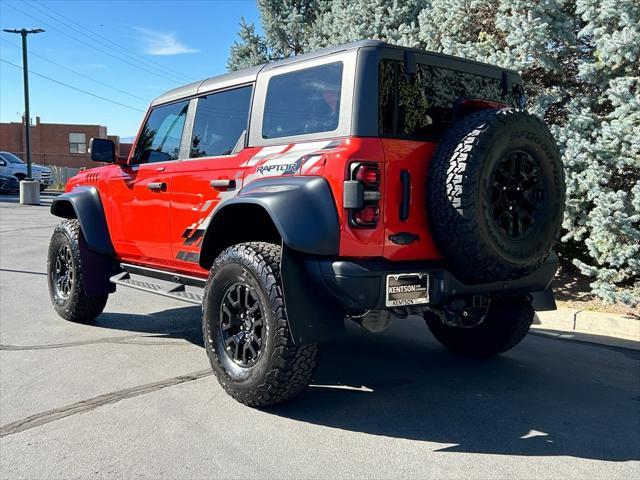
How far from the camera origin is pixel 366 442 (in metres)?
3.26

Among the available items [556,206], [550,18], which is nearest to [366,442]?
[556,206]

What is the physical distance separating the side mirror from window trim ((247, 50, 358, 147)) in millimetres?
1876

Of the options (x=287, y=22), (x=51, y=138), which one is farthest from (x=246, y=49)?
(x=51, y=138)

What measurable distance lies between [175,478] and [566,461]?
1905 millimetres

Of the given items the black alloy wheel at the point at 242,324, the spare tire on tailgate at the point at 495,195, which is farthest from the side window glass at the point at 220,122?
the spare tire on tailgate at the point at 495,195

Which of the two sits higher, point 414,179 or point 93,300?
point 414,179

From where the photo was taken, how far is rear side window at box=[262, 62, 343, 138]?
11.6ft

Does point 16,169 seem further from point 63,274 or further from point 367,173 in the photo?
point 367,173

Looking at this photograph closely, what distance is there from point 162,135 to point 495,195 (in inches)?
116

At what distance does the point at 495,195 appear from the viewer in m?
3.47

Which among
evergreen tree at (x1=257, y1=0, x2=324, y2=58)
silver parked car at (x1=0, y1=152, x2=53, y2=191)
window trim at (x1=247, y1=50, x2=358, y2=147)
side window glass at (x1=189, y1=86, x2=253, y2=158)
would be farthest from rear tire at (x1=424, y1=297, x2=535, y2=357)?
silver parked car at (x1=0, y1=152, x2=53, y2=191)

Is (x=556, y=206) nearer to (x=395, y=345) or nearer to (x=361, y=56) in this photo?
(x=361, y=56)

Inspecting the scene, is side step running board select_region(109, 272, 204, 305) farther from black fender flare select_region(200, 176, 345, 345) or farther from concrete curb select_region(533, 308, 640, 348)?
concrete curb select_region(533, 308, 640, 348)

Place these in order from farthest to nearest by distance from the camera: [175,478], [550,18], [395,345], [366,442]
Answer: [550,18]
[395,345]
[366,442]
[175,478]
